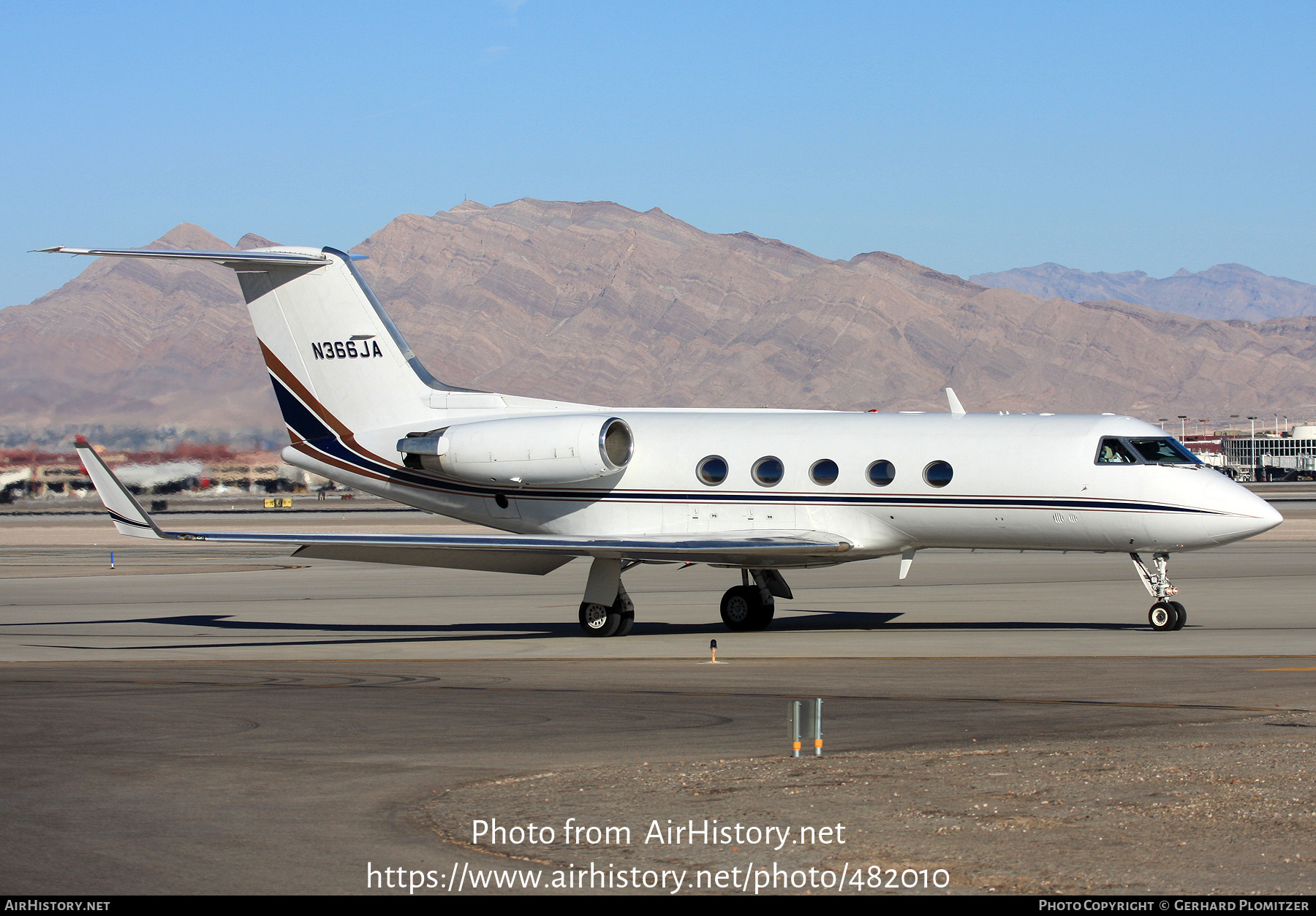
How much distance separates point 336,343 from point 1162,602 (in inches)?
572

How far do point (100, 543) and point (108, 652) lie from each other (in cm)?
4006

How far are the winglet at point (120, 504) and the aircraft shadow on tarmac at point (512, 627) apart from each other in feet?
6.54

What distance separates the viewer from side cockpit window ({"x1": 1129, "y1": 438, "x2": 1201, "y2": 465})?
2203cm

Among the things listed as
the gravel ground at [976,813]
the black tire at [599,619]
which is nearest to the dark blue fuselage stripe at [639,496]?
the black tire at [599,619]

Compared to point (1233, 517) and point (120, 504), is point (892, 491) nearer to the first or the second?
point (1233, 517)

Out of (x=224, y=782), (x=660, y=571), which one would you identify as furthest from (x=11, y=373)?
(x=224, y=782)

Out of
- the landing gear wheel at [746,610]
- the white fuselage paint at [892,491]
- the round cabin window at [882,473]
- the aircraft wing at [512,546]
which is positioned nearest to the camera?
the aircraft wing at [512,546]

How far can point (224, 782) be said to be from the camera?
34.7 feet

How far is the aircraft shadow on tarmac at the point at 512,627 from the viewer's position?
22.8 metres

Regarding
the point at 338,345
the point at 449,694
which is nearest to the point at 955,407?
the point at 338,345

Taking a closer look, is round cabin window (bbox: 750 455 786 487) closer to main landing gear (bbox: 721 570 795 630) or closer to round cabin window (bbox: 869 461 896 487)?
round cabin window (bbox: 869 461 896 487)

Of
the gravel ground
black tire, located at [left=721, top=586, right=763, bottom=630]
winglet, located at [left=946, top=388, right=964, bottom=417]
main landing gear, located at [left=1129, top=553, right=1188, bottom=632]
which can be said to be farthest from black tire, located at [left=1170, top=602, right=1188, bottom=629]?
the gravel ground

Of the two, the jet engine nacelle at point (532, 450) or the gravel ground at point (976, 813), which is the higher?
the jet engine nacelle at point (532, 450)

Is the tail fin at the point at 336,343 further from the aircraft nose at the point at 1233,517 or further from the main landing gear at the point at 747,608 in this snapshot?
the aircraft nose at the point at 1233,517
